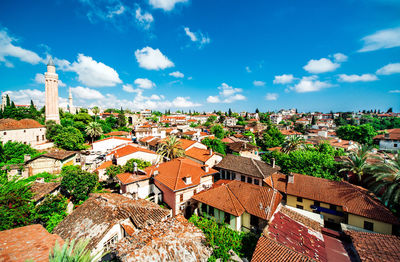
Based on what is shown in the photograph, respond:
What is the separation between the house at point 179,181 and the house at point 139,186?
2.71ft

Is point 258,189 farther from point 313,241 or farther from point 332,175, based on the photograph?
point 332,175

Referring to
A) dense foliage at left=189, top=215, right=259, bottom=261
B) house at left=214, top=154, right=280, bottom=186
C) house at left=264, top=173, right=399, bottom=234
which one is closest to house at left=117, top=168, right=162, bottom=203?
dense foliage at left=189, top=215, right=259, bottom=261

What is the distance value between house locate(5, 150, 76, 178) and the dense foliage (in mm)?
29076

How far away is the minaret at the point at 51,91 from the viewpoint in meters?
53.0

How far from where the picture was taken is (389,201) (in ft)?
65.3

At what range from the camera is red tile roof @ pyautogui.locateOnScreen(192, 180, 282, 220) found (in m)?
16.8

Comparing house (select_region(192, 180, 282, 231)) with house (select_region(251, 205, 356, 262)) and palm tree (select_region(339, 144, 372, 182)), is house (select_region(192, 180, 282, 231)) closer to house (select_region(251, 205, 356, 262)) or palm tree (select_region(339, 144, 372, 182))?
house (select_region(251, 205, 356, 262))

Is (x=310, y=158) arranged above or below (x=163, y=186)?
above

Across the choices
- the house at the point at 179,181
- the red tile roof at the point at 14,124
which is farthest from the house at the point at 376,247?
the red tile roof at the point at 14,124

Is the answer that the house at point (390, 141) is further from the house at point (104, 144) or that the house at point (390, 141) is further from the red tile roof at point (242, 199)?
the house at point (104, 144)

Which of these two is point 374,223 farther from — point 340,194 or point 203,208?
point 203,208

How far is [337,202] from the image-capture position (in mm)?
19922

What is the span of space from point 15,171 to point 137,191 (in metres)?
21.2

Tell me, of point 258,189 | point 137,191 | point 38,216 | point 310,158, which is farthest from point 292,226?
point 38,216
